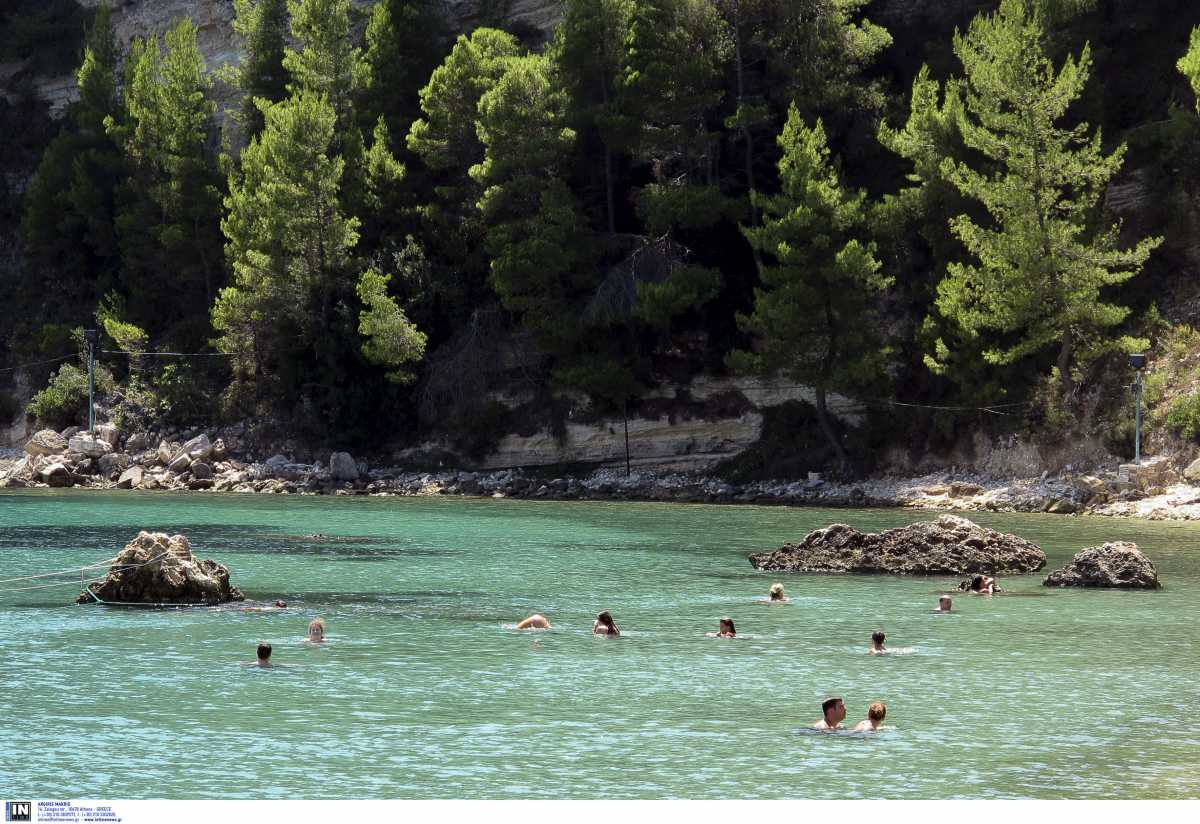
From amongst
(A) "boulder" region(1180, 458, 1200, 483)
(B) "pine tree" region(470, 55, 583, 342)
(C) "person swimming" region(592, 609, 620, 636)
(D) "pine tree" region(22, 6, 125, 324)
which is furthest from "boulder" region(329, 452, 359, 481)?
(C) "person swimming" region(592, 609, 620, 636)

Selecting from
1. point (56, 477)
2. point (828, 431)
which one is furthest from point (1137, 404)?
point (56, 477)

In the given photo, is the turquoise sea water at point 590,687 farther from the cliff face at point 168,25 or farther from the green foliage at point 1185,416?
the cliff face at point 168,25

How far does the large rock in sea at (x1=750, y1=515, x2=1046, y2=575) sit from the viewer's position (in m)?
30.9

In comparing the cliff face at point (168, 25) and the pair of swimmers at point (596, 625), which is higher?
the cliff face at point (168, 25)

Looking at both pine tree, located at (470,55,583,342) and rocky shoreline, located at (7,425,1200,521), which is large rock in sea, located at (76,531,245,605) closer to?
rocky shoreline, located at (7,425,1200,521)

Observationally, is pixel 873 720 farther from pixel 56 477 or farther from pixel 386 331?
pixel 56 477

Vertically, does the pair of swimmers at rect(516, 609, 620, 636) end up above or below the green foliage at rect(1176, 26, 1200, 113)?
below

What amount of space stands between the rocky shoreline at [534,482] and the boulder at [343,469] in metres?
0.04

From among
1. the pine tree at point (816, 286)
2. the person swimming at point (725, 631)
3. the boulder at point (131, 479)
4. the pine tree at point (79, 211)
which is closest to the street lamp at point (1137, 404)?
the pine tree at point (816, 286)

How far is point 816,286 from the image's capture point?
168 ft

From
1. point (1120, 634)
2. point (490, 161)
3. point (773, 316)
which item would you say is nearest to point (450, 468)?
point (490, 161)

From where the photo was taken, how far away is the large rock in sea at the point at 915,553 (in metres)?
30.9

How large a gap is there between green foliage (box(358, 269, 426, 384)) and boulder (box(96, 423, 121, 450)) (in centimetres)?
1250

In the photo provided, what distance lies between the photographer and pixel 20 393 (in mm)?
73125
